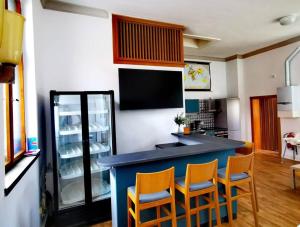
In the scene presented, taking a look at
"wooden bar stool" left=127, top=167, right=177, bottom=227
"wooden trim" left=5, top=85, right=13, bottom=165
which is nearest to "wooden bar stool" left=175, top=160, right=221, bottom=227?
"wooden bar stool" left=127, top=167, right=177, bottom=227

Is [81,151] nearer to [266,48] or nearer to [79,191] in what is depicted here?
[79,191]

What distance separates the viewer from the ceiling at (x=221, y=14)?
3.19 meters

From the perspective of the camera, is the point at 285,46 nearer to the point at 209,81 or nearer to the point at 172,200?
the point at 209,81

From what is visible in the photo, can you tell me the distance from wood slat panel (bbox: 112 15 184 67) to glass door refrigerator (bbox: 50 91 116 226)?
1073 millimetres

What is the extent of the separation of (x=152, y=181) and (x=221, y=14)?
132 inches

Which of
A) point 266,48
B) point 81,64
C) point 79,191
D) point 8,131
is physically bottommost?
point 79,191

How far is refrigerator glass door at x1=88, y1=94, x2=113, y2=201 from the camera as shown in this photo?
292 cm

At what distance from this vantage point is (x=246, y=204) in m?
3.07

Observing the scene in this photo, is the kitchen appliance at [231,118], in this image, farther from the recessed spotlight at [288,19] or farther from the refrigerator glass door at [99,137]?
the refrigerator glass door at [99,137]

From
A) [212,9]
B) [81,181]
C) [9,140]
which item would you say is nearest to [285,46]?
[212,9]

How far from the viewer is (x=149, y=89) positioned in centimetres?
367

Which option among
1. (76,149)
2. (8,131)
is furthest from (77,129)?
Result: (8,131)

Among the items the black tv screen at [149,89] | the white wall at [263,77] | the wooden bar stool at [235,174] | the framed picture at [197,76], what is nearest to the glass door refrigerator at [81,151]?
the black tv screen at [149,89]

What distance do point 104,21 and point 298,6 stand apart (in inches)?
135
